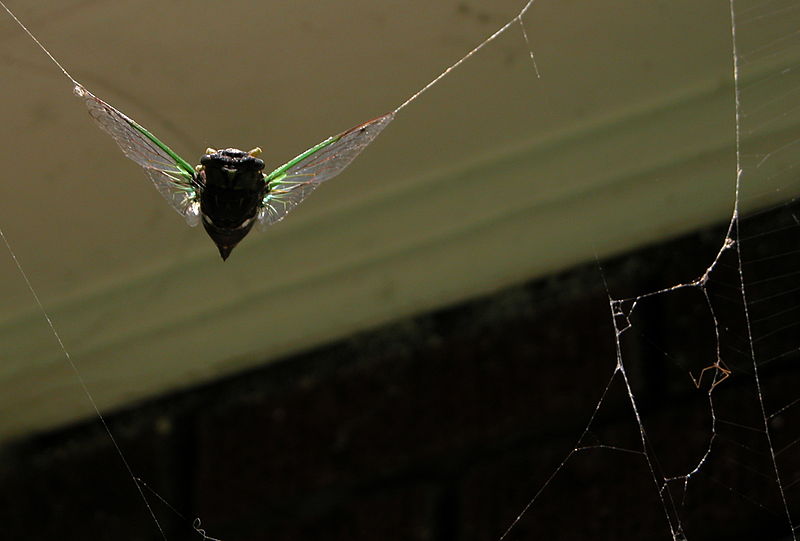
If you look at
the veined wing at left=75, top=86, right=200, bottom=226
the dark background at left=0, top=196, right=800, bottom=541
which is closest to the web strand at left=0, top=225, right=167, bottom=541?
the dark background at left=0, top=196, right=800, bottom=541

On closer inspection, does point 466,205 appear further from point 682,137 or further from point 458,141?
point 682,137

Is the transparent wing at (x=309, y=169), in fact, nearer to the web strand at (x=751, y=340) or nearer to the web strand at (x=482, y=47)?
the web strand at (x=482, y=47)

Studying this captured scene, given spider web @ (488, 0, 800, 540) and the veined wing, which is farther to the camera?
spider web @ (488, 0, 800, 540)

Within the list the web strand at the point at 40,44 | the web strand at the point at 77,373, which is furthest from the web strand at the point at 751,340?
the web strand at the point at 77,373

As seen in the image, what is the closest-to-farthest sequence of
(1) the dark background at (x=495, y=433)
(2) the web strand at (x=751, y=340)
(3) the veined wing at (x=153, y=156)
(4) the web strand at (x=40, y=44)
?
(3) the veined wing at (x=153, y=156), (4) the web strand at (x=40, y=44), (2) the web strand at (x=751, y=340), (1) the dark background at (x=495, y=433)

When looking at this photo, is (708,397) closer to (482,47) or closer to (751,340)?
(751,340)

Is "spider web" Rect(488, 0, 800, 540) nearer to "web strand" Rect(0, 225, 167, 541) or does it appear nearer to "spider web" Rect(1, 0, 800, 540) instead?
"spider web" Rect(1, 0, 800, 540)

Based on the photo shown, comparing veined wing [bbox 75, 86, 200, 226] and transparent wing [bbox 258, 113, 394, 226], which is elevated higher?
veined wing [bbox 75, 86, 200, 226]
